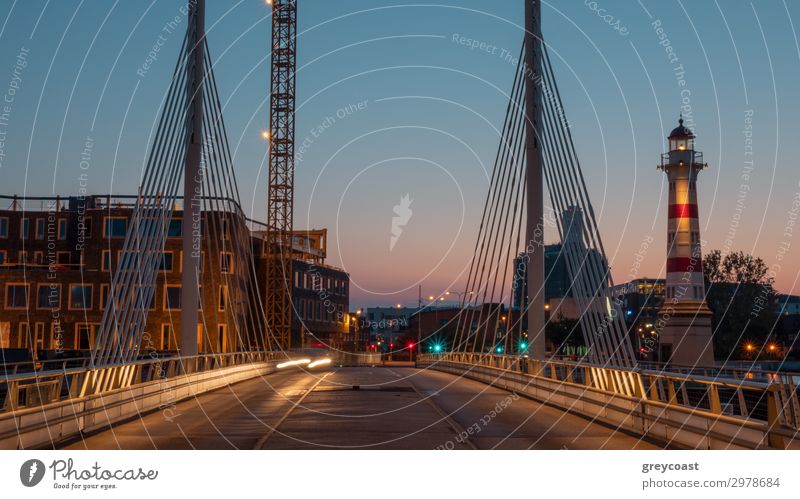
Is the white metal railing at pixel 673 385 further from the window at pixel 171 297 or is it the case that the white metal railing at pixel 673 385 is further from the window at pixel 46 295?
the window at pixel 46 295

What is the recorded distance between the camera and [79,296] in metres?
87.2

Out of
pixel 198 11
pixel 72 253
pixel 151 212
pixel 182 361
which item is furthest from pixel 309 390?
pixel 72 253

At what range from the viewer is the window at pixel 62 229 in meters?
98.5

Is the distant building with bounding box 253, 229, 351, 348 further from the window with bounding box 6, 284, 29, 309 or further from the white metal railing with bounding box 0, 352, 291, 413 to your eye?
the white metal railing with bounding box 0, 352, 291, 413

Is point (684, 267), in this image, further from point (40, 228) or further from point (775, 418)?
point (775, 418)

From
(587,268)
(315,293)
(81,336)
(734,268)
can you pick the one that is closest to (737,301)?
(734,268)

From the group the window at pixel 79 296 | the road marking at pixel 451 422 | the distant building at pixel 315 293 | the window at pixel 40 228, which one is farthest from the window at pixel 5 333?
the road marking at pixel 451 422

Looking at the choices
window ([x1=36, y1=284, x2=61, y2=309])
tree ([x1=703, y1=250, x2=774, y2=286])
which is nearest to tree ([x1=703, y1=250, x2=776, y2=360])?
tree ([x1=703, y1=250, x2=774, y2=286])

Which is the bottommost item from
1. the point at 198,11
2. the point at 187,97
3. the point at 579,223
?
the point at 579,223

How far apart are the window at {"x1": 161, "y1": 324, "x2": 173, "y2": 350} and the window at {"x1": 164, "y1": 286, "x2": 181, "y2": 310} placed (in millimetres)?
1590
